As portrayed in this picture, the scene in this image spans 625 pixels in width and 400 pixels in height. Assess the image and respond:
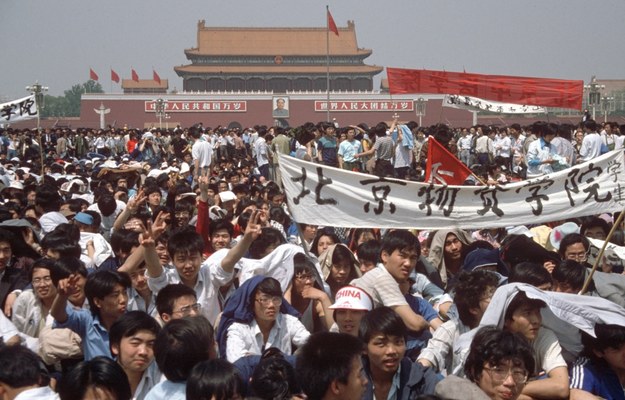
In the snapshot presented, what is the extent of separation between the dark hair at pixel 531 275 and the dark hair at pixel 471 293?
0.21 meters

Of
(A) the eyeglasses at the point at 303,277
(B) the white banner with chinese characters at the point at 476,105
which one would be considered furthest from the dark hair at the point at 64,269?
(B) the white banner with chinese characters at the point at 476,105

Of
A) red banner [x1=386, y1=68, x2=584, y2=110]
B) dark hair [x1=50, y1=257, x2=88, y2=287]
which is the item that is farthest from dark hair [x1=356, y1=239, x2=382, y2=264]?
red banner [x1=386, y1=68, x2=584, y2=110]

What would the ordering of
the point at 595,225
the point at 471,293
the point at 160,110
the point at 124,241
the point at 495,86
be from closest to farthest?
1. the point at 471,293
2. the point at 124,241
3. the point at 595,225
4. the point at 495,86
5. the point at 160,110

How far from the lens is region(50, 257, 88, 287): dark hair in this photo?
4492 millimetres

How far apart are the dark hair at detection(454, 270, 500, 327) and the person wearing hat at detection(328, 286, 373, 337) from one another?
417mm

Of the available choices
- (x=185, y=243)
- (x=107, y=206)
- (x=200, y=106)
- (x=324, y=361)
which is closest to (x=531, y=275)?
(x=324, y=361)

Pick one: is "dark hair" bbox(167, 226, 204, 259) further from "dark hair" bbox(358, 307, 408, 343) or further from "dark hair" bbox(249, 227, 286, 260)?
"dark hair" bbox(358, 307, 408, 343)

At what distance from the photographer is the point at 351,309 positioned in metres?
4.09

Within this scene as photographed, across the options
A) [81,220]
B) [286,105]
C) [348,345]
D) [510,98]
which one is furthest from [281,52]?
[348,345]

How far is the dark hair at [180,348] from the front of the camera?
330 cm

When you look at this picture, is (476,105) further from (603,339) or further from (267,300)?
(603,339)

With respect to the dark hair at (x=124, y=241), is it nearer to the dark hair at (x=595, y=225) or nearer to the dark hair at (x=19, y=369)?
the dark hair at (x=19, y=369)

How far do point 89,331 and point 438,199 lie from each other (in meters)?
2.22

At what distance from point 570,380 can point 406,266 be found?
118cm
